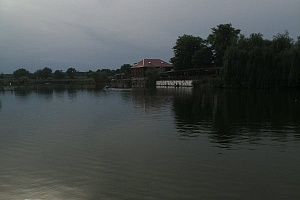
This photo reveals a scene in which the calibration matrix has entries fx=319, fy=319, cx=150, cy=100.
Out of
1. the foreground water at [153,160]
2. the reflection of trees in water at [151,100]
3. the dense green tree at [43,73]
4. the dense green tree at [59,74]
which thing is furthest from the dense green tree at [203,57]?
the dense green tree at [43,73]

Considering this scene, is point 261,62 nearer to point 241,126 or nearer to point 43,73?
point 241,126

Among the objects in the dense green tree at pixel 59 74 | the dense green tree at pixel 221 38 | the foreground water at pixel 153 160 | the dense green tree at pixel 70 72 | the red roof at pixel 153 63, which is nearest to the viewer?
the foreground water at pixel 153 160

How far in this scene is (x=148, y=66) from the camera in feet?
291

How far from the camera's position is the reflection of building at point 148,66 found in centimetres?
8938

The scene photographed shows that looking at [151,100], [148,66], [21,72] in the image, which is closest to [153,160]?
[151,100]

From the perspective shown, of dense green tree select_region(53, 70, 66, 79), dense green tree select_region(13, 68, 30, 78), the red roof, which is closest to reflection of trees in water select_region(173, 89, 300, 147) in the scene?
the red roof

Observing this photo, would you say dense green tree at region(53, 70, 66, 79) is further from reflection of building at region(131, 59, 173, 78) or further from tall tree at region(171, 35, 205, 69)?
tall tree at region(171, 35, 205, 69)

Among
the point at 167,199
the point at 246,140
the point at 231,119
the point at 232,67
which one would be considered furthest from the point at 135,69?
the point at 167,199

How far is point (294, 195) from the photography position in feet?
22.6

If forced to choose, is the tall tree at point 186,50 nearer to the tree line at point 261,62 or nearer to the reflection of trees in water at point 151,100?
the tree line at point 261,62

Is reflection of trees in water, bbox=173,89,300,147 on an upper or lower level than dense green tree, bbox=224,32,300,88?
lower

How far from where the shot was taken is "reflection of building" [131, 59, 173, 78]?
89375 millimetres

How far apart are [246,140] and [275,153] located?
227cm

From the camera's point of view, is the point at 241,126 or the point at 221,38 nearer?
the point at 241,126
